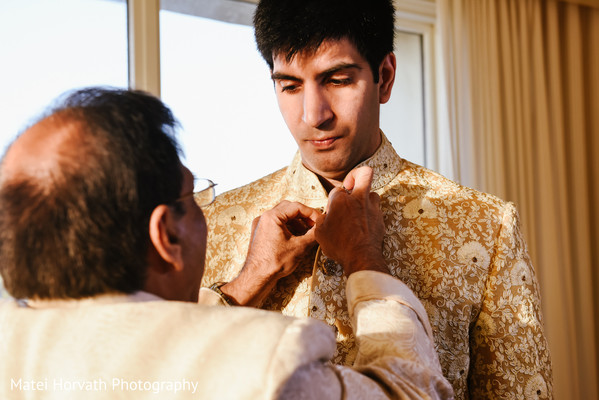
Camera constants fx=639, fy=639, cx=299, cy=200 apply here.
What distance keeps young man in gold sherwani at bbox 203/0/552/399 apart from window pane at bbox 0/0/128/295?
4.20ft

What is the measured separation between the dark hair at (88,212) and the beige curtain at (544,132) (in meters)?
2.87

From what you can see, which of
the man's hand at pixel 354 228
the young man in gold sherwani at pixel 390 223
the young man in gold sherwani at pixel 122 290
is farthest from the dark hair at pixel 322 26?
the young man in gold sherwani at pixel 122 290

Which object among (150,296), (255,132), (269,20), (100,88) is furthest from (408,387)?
(255,132)

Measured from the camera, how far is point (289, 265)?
4.84 feet

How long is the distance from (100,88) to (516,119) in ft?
10.7

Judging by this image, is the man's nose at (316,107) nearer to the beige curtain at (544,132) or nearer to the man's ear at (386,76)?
the man's ear at (386,76)

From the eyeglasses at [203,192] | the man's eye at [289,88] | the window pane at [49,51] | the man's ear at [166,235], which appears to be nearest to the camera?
the man's ear at [166,235]

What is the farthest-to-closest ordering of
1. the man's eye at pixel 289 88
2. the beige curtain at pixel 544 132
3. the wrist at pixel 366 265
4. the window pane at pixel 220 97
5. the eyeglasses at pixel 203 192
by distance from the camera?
1. the beige curtain at pixel 544 132
2. the window pane at pixel 220 97
3. the man's eye at pixel 289 88
4. the wrist at pixel 366 265
5. the eyeglasses at pixel 203 192

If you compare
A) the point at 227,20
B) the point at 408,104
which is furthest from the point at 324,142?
the point at 408,104

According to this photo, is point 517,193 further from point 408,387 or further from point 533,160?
point 408,387

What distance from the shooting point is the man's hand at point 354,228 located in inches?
52.1

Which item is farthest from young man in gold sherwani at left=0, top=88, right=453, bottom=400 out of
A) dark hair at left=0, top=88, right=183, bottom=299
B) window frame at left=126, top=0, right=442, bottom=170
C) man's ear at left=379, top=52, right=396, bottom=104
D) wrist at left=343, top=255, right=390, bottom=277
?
window frame at left=126, top=0, right=442, bottom=170

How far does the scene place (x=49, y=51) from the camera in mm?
2645

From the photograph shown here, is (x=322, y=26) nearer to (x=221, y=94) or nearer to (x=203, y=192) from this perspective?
(x=203, y=192)
